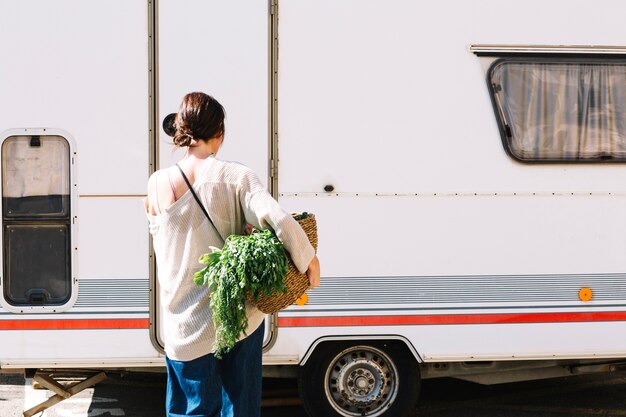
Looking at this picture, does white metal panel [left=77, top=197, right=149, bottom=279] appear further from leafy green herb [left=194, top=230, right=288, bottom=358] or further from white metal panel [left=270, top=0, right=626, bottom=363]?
leafy green herb [left=194, top=230, right=288, bottom=358]

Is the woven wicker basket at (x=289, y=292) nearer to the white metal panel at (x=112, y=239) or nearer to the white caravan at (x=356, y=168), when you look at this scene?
the white caravan at (x=356, y=168)

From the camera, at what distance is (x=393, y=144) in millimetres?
5043

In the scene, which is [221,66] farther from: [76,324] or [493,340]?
[493,340]

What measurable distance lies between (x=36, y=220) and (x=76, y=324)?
2.15 ft

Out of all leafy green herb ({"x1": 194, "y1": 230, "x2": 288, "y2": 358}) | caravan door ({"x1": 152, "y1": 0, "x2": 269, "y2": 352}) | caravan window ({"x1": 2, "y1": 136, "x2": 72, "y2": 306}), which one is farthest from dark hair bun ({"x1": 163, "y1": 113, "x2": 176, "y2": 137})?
leafy green herb ({"x1": 194, "y1": 230, "x2": 288, "y2": 358})

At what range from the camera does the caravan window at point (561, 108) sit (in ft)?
16.8

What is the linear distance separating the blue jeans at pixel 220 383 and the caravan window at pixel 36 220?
1.74 meters

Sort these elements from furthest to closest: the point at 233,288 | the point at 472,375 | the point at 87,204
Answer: the point at 472,375, the point at 87,204, the point at 233,288

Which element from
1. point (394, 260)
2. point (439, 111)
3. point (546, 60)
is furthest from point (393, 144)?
point (546, 60)

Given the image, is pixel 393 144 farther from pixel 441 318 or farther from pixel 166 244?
pixel 166 244

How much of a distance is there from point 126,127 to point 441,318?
221 centimetres

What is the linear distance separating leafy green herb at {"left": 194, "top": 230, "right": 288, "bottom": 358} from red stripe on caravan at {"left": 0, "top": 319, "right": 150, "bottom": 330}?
6.02 ft

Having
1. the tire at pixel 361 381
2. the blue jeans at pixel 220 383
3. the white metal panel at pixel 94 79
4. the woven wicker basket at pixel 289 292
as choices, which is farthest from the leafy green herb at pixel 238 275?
the tire at pixel 361 381

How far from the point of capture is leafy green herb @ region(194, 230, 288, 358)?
312cm
